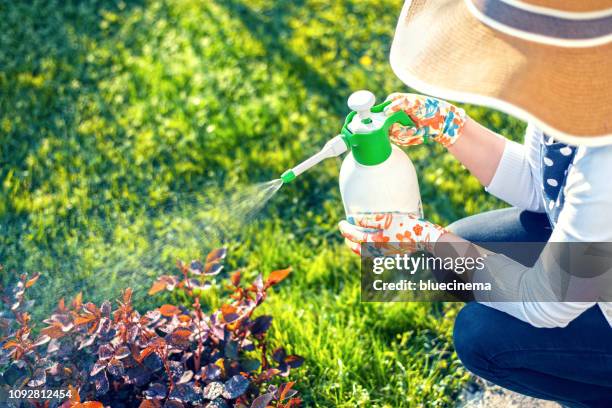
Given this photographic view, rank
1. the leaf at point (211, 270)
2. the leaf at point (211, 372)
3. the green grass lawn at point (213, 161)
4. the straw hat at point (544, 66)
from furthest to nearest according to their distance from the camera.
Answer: the green grass lawn at point (213, 161) → the leaf at point (211, 270) → the leaf at point (211, 372) → the straw hat at point (544, 66)

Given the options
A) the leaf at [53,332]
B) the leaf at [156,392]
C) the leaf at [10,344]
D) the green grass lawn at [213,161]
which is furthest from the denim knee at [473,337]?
the leaf at [10,344]

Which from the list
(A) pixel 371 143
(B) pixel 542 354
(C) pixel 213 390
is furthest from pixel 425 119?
(C) pixel 213 390

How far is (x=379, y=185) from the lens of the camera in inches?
85.4

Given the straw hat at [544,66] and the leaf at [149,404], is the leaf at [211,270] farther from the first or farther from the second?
the straw hat at [544,66]

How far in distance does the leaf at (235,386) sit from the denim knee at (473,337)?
66 cm

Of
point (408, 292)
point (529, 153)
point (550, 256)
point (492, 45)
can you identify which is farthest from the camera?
point (408, 292)

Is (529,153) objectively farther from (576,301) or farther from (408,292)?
(408,292)

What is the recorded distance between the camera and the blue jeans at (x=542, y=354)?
2.14 meters

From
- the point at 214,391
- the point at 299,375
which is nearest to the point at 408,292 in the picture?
the point at 299,375

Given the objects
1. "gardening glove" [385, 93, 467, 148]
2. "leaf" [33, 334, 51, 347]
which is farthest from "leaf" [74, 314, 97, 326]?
"gardening glove" [385, 93, 467, 148]

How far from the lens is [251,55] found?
13.7 feet

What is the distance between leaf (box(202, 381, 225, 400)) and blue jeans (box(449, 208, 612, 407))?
2.40 feet

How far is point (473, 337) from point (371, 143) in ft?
2.16

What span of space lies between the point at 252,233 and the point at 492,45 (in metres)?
1.71
